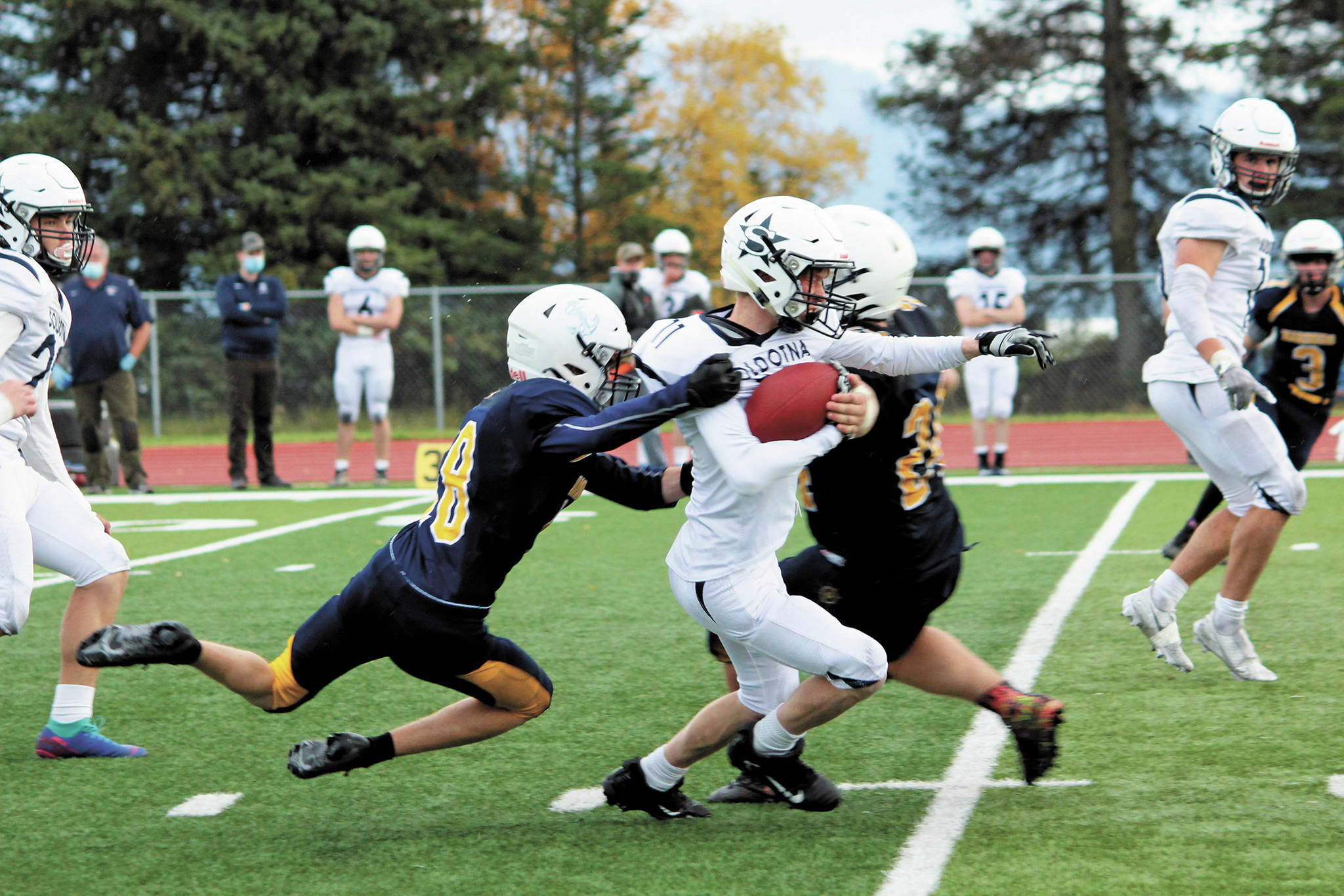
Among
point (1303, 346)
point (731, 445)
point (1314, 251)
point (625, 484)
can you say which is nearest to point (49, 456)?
point (625, 484)

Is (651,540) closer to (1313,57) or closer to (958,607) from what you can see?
(958,607)

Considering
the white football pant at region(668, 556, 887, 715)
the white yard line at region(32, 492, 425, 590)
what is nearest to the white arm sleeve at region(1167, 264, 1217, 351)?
the white football pant at region(668, 556, 887, 715)

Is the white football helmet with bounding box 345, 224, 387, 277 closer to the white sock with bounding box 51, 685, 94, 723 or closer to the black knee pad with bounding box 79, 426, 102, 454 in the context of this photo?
the black knee pad with bounding box 79, 426, 102, 454

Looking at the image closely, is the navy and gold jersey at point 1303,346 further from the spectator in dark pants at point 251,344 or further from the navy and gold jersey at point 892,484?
the spectator in dark pants at point 251,344

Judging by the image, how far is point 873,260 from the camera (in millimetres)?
3641

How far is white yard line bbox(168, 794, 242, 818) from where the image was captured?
3.71 metres

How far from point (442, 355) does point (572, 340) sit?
578 inches

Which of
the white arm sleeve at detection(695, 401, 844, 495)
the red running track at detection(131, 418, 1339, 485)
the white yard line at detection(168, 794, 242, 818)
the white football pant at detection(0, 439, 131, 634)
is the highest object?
the white arm sleeve at detection(695, 401, 844, 495)

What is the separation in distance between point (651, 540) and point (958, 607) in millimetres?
2653

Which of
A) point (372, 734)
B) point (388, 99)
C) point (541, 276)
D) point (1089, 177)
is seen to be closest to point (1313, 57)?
point (1089, 177)

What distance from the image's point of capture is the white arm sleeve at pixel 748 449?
3.18 meters

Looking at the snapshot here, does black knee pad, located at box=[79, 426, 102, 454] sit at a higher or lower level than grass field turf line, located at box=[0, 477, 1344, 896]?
higher

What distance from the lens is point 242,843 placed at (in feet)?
11.4

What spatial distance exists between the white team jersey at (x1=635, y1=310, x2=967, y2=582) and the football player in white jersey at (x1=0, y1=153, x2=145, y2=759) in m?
1.79
